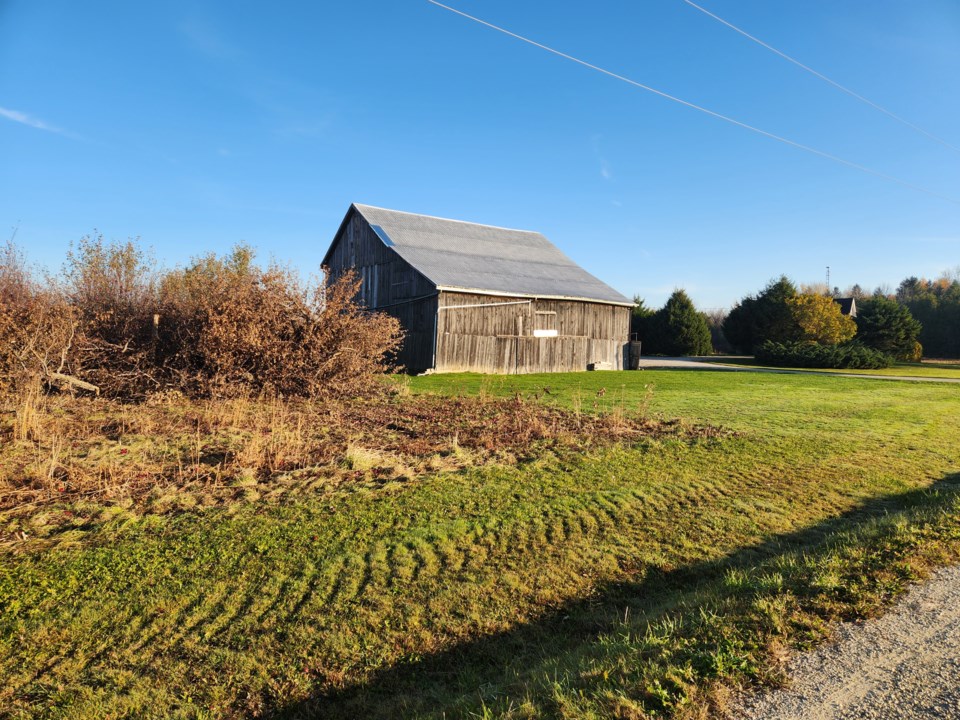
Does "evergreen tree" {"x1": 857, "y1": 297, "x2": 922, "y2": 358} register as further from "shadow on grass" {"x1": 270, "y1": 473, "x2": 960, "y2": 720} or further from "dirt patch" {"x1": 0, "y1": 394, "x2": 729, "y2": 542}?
"shadow on grass" {"x1": 270, "y1": 473, "x2": 960, "y2": 720}

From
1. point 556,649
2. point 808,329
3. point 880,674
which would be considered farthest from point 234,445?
point 808,329

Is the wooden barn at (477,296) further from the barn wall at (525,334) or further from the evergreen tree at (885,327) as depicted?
the evergreen tree at (885,327)

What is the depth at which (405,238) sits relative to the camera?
28.1 m

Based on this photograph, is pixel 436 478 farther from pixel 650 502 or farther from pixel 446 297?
pixel 446 297

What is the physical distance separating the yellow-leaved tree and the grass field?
3792 cm

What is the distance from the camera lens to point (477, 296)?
2452cm

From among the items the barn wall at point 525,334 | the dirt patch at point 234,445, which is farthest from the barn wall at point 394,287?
the dirt patch at point 234,445

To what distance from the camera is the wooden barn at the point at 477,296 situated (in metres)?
24.1

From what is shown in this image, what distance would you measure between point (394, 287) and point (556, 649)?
2326 cm

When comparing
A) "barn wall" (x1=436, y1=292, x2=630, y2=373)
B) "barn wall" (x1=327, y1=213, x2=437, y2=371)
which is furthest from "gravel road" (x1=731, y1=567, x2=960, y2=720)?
"barn wall" (x1=436, y1=292, x2=630, y2=373)

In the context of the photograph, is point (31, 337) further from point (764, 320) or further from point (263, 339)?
point (764, 320)

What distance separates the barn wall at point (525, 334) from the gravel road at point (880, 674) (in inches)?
809

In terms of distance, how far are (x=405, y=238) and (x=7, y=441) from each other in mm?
21596

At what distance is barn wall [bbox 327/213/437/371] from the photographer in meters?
24.1
